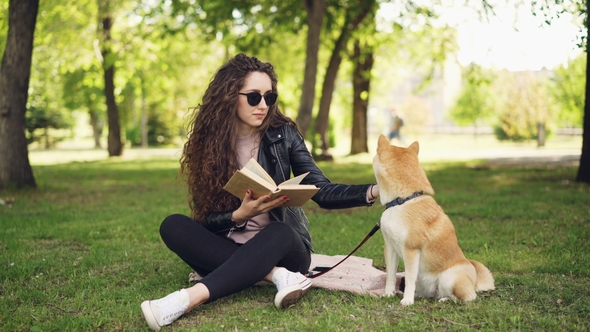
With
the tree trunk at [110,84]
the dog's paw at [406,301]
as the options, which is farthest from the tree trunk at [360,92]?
the dog's paw at [406,301]

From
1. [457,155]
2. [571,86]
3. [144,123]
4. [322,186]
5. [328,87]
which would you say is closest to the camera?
[322,186]

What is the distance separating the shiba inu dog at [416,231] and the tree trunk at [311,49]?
11852 millimetres

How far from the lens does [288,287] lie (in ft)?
11.7

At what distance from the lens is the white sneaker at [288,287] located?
354cm

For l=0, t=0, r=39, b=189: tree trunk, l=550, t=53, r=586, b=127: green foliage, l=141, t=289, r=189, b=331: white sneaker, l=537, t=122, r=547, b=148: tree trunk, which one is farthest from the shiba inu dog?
l=537, t=122, r=547, b=148: tree trunk

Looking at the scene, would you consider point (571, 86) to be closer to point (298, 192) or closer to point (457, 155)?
point (457, 155)

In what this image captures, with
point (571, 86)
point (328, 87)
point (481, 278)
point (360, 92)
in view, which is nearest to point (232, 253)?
point (481, 278)

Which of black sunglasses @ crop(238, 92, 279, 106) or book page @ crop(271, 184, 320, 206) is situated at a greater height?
black sunglasses @ crop(238, 92, 279, 106)

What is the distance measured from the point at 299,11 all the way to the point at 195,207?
1366 centimetres

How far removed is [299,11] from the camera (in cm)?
1698

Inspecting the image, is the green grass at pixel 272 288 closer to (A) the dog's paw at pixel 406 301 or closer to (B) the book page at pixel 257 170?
(A) the dog's paw at pixel 406 301

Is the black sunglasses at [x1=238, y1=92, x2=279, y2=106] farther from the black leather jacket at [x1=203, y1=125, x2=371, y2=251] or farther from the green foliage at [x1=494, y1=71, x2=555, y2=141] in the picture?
the green foliage at [x1=494, y1=71, x2=555, y2=141]

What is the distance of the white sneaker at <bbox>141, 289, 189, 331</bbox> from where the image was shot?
10.6 feet

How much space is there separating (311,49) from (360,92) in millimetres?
7556
